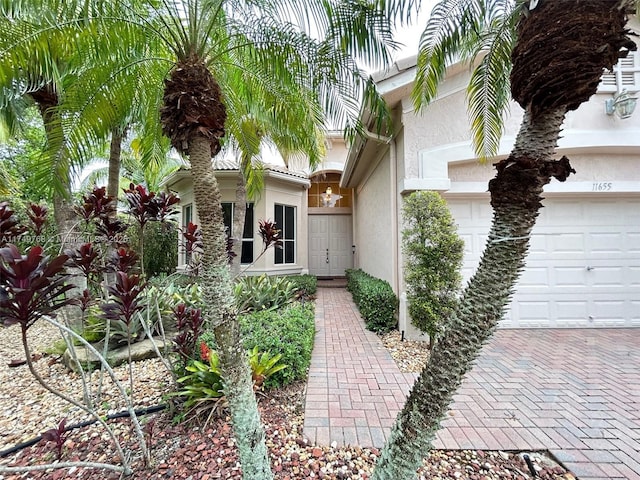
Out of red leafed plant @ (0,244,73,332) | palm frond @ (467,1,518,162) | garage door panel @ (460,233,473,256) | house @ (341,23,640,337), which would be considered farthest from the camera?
garage door panel @ (460,233,473,256)

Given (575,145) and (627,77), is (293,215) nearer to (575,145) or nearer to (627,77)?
(575,145)

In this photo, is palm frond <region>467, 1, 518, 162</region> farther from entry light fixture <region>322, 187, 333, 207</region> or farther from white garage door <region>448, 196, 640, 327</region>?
entry light fixture <region>322, 187, 333, 207</region>

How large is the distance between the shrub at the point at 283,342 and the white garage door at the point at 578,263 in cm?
414

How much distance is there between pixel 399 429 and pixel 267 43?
3.82 meters

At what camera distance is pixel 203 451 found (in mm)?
2615

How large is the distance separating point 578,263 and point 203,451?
801 cm

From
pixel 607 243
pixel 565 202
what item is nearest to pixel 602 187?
pixel 565 202

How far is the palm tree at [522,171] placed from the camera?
1.39 metres

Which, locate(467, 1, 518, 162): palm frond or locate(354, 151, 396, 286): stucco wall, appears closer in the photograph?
locate(467, 1, 518, 162): palm frond

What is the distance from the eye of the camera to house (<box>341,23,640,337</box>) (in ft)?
18.9

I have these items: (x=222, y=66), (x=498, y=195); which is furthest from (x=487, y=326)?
(x=222, y=66)

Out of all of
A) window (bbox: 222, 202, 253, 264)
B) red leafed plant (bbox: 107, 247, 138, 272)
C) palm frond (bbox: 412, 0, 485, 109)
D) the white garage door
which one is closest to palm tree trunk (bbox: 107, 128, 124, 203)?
window (bbox: 222, 202, 253, 264)

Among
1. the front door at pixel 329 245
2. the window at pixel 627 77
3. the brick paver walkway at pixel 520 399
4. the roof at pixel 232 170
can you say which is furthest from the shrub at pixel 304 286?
the window at pixel 627 77

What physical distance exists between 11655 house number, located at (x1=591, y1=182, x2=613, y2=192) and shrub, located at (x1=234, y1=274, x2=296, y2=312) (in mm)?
7488
